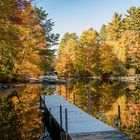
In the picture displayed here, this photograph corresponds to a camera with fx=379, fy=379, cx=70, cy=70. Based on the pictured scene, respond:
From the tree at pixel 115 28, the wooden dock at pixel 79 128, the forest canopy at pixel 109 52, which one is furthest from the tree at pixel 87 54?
the wooden dock at pixel 79 128

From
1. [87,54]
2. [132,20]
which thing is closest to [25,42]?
[87,54]

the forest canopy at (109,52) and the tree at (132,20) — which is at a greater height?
the tree at (132,20)

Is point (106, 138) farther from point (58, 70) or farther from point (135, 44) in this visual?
point (58, 70)

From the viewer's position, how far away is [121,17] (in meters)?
90.6

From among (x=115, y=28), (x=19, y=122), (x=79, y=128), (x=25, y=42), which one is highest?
(x=115, y=28)

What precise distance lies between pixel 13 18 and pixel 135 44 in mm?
47928

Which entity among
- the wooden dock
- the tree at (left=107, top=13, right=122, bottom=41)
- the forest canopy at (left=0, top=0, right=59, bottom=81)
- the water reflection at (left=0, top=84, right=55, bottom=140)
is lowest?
the water reflection at (left=0, top=84, right=55, bottom=140)

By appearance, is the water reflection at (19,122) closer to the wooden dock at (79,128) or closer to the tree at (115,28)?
the wooden dock at (79,128)

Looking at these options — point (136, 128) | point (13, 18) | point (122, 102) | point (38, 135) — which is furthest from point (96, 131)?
point (122, 102)

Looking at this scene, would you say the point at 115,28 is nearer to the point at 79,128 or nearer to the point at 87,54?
the point at 87,54

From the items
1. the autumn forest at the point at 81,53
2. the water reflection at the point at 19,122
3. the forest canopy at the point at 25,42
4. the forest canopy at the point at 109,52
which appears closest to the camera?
the water reflection at the point at 19,122

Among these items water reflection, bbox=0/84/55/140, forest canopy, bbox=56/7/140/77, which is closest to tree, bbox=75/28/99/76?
forest canopy, bbox=56/7/140/77

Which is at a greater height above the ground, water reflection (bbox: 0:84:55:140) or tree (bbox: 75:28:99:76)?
tree (bbox: 75:28:99:76)

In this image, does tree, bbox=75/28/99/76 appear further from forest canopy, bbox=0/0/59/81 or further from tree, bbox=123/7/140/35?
forest canopy, bbox=0/0/59/81
